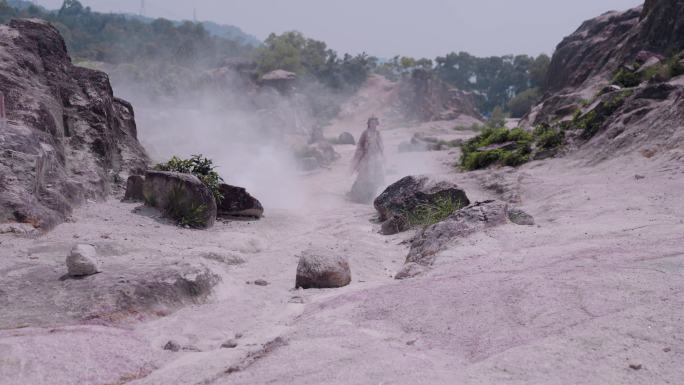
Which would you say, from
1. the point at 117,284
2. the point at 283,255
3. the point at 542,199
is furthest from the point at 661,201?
the point at 117,284

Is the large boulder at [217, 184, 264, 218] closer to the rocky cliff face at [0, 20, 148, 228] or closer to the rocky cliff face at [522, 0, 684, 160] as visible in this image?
the rocky cliff face at [0, 20, 148, 228]

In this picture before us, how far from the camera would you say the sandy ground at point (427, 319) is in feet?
9.50

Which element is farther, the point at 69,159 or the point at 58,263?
the point at 69,159

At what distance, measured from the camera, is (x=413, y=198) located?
890 cm

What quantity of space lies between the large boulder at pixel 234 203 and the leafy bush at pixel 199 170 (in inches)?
5.9

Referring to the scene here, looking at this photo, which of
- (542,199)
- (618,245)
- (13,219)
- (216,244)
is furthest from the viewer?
(542,199)

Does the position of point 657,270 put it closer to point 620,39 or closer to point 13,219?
point 13,219

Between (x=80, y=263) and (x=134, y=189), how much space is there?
188 inches

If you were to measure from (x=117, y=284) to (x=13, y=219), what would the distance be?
2.32m

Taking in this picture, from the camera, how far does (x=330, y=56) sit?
5059cm

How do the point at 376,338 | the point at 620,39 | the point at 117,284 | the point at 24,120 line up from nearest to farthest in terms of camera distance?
the point at 376,338 < the point at 117,284 < the point at 24,120 < the point at 620,39

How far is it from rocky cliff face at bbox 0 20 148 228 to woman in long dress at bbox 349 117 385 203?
4853mm

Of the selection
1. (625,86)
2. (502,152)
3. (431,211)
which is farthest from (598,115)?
(431,211)

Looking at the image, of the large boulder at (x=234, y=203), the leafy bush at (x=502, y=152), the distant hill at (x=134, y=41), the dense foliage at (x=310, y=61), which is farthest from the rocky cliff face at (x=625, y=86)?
the distant hill at (x=134, y=41)
